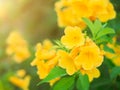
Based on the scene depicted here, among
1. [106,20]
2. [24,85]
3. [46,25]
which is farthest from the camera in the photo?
[46,25]

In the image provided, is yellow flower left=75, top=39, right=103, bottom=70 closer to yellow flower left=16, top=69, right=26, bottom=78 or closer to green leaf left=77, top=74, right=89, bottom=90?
green leaf left=77, top=74, right=89, bottom=90

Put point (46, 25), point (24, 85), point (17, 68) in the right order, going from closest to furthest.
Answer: point (24, 85)
point (17, 68)
point (46, 25)

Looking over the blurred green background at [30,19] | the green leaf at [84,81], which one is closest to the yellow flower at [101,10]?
the green leaf at [84,81]

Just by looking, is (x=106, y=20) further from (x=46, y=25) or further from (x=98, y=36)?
(x=46, y=25)

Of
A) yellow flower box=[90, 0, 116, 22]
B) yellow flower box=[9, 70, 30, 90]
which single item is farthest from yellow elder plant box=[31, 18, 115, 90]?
yellow flower box=[9, 70, 30, 90]

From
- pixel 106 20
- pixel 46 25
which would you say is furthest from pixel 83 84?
pixel 46 25

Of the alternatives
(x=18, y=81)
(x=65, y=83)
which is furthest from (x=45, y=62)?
(x=18, y=81)
